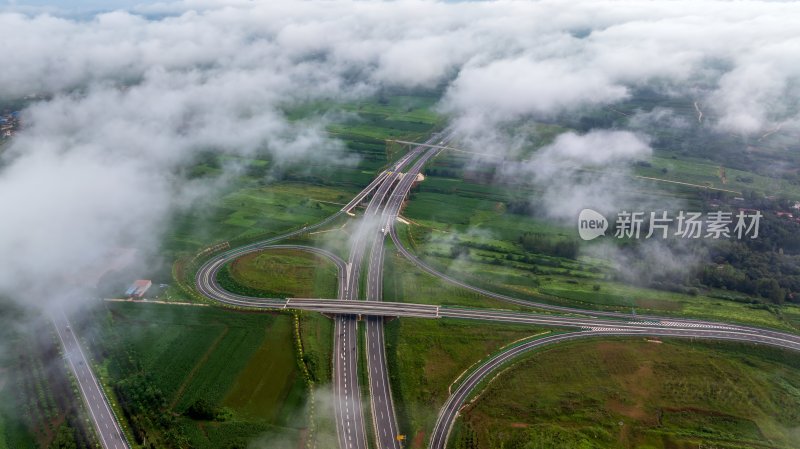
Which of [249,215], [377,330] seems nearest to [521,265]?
[377,330]

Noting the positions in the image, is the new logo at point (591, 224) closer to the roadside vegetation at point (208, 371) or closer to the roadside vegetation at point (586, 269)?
the roadside vegetation at point (586, 269)

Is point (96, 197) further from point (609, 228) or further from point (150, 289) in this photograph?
point (609, 228)

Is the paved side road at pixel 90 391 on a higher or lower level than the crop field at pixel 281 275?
lower

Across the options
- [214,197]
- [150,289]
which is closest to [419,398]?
[150,289]

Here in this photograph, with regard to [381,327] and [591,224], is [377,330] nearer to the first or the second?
[381,327]

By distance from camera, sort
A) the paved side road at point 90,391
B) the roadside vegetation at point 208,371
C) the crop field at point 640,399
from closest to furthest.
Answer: the paved side road at point 90,391
the crop field at point 640,399
the roadside vegetation at point 208,371

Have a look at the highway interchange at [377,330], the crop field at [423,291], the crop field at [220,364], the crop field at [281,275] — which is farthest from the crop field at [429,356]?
the crop field at [281,275]

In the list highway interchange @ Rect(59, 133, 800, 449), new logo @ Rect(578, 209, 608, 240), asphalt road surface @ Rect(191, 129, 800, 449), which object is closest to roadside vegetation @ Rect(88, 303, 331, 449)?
highway interchange @ Rect(59, 133, 800, 449)
